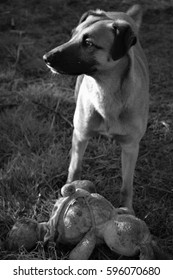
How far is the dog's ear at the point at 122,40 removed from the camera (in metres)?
2.45

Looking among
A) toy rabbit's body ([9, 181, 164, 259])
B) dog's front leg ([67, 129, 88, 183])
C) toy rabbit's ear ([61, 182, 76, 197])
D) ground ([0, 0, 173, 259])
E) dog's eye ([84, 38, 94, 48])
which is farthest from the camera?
dog's front leg ([67, 129, 88, 183])

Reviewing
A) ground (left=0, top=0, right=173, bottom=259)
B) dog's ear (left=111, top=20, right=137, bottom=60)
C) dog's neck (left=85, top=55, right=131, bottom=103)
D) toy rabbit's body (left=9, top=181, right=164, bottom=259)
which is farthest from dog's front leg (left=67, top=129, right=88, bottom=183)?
dog's ear (left=111, top=20, right=137, bottom=60)

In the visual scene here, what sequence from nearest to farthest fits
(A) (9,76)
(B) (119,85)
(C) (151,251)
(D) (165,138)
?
1. (C) (151,251)
2. (B) (119,85)
3. (D) (165,138)
4. (A) (9,76)

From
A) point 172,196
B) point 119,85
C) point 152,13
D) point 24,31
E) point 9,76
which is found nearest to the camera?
point 119,85

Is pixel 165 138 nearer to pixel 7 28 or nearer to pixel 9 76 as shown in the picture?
pixel 9 76

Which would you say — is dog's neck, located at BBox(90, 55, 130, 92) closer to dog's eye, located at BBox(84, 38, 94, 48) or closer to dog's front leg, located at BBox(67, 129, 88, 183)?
dog's eye, located at BBox(84, 38, 94, 48)

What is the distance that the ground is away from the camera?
285 centimetres

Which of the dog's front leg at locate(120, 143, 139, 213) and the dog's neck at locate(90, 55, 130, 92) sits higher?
the dog's neck at locate(90, 55, 130, 92)

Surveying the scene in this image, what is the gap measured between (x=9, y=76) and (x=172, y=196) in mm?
2180

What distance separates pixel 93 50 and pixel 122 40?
18 cm

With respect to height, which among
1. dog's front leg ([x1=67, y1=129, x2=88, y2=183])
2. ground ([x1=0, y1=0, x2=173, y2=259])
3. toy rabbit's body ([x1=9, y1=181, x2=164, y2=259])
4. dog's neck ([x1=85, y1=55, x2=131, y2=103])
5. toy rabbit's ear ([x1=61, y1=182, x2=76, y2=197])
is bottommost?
ground ([x1=0, y1=0, x2=173, y2=259])

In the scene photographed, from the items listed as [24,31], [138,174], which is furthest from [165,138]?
[24,31]

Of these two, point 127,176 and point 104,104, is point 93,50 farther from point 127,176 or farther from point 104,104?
point 127,176

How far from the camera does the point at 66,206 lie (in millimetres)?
2318
